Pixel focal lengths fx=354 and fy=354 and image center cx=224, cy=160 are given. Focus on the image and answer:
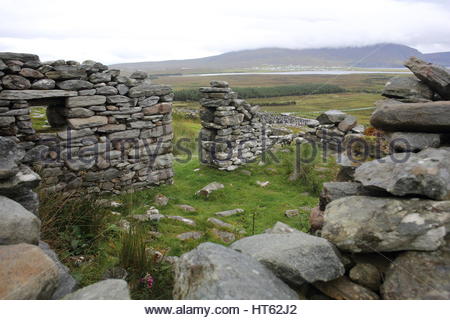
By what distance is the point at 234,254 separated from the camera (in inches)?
129

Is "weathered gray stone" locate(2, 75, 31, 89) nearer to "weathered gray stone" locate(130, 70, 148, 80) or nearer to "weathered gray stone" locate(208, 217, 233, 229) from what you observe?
"weathered gray stone" locate(130, 70, 148, 80)

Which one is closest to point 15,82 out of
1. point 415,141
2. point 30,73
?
point 30,73

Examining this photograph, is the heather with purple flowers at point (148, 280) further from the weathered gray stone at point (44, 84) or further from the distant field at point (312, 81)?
the distant field at point (312, 81)

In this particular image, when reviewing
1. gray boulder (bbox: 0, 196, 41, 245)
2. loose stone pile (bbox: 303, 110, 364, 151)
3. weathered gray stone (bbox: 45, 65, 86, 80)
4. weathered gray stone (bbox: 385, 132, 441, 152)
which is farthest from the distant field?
gray boulder (bbox: 0, 196, 41, 245)

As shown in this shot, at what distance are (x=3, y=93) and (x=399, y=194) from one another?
770 cm

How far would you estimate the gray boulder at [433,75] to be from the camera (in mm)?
4914

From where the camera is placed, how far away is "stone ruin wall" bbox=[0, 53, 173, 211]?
25.2ft

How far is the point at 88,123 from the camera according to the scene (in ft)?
28.6

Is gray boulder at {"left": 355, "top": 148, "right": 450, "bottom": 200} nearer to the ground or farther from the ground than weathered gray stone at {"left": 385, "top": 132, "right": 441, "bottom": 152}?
nearer to the ground

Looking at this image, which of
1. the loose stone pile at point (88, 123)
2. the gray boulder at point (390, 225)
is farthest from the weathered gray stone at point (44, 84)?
the gray boulder at point (390, 225)

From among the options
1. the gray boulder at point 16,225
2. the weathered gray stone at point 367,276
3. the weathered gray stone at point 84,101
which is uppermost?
the weathered gray stone at point 84,101

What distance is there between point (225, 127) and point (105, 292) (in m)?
9.86

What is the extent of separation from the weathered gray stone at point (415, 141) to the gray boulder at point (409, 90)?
915 millimetres

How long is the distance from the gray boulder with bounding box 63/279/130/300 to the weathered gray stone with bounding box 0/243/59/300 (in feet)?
0.69
